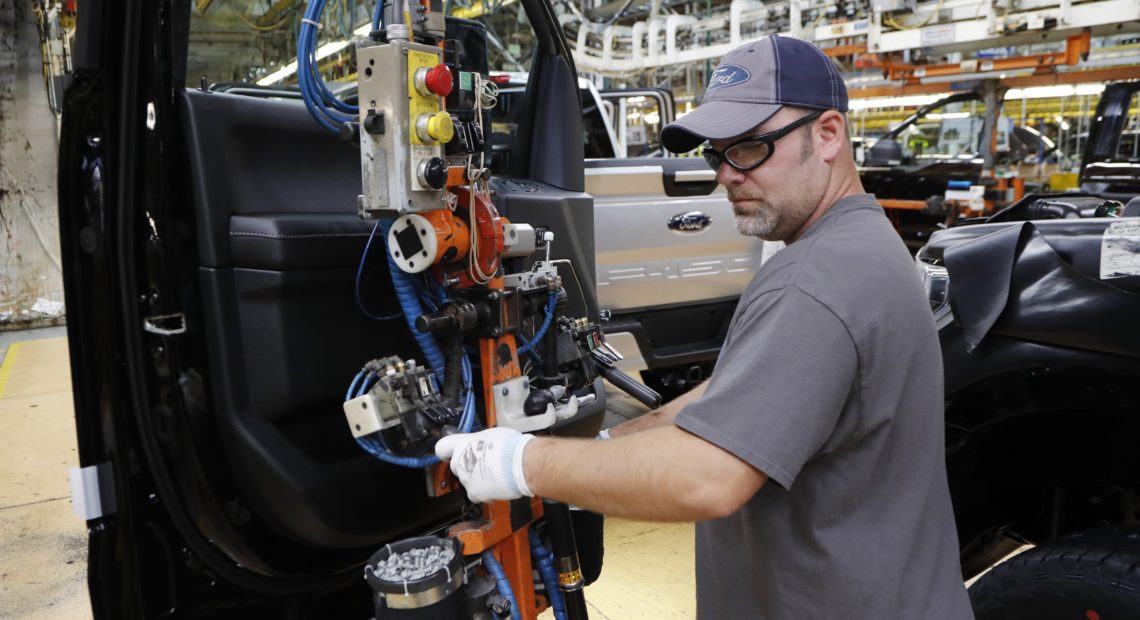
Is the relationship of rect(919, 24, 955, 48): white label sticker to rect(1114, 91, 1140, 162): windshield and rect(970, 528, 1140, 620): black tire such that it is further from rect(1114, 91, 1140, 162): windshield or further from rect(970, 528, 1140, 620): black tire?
rect(970, 528, 1140, 620): black tire

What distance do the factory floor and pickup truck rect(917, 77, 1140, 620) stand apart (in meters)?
1.14

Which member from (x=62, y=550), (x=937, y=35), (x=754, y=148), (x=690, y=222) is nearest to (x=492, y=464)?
(x=754, y=148)

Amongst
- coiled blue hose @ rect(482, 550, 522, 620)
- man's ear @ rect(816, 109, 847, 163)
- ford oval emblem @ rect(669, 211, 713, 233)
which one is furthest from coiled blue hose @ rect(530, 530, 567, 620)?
ford oval emblem @ rect(669, 211, 713, 233)

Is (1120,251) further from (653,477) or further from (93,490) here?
(93,490)

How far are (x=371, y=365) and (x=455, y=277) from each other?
0.81ft

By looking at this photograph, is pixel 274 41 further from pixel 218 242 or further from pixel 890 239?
pixel 890 239

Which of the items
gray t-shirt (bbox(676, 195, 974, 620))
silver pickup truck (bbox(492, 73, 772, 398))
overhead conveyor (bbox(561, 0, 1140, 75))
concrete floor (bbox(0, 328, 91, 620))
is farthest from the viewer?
overhead conveyor (bbox(561, 0, 1140, 75))

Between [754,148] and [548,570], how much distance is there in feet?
3.51

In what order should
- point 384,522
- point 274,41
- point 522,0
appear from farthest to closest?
point 274,41
point 522,0
point 384,522

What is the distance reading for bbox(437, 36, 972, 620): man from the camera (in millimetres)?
1171

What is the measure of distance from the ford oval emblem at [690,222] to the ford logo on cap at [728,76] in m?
3.01

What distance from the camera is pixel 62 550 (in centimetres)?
359

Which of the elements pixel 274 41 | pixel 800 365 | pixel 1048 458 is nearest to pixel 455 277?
pixel 800 365

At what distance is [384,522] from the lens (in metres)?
2.03
